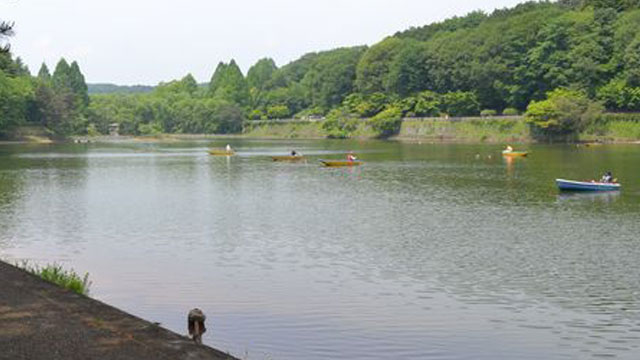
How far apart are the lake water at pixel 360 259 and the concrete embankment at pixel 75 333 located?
3.36m

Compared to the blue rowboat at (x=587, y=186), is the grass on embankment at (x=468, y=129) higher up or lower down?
higher up

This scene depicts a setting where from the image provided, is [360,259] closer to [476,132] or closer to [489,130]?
[489,130]

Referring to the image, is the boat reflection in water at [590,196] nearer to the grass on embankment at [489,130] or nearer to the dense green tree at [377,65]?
the grass on embankment at [489,130]

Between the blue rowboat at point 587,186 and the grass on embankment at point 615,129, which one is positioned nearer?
the blue rowboat at point 587,186

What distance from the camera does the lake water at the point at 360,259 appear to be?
21.3 meters

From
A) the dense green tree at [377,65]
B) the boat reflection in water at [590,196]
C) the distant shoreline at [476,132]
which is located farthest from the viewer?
the dense green tree at [377,65]

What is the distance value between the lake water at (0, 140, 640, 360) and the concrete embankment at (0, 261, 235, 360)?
3.36 meters

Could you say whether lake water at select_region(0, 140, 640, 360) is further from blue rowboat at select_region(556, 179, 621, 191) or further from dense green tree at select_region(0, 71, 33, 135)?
dense green tree at select_region(0, 71, 33, 135)

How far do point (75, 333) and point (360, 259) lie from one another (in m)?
17.3

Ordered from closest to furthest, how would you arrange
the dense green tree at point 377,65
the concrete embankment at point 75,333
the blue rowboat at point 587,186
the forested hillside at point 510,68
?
the concrete embankment at point 75,333, the blue rowboat at point 587,186, the forested hillside at point 510,68, the dense green tree at point 377,65

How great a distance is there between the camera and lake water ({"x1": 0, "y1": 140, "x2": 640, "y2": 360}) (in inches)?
840

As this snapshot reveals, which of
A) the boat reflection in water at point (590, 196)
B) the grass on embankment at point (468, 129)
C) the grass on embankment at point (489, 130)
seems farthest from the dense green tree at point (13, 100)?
the boat reflection in water at point (590, 196)

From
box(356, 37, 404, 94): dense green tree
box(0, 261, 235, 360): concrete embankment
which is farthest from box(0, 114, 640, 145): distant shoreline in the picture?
box(0, 261, 235, 360): concrete embankment

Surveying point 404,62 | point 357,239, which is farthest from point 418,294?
point 404,62
